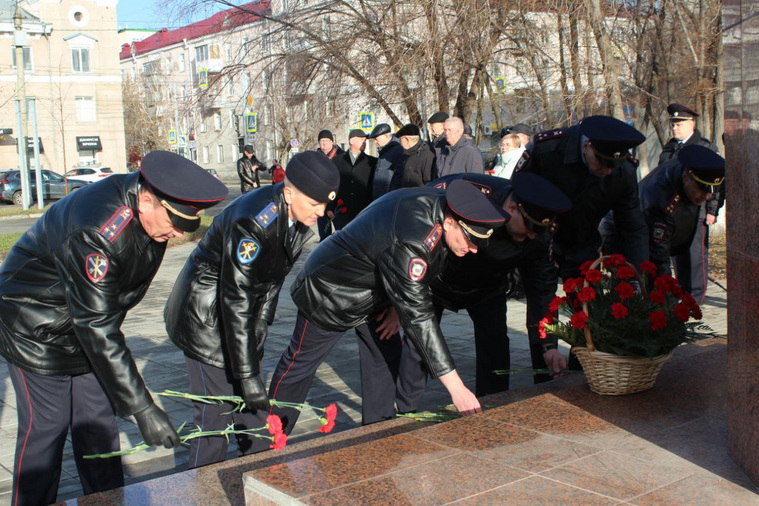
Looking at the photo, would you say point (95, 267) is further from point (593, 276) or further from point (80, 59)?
point (80, 59)

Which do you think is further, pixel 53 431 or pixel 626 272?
pixel 626 272

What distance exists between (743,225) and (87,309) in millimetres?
2486

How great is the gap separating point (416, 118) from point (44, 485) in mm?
12067

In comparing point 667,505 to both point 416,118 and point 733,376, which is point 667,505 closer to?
point 733,376

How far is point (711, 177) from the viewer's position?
5.58m

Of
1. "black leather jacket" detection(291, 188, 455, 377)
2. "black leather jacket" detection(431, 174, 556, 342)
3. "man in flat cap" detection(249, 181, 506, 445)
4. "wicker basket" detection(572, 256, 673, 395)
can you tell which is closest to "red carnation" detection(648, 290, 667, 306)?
"wicker basket" detection(572, 256, 673, 395)

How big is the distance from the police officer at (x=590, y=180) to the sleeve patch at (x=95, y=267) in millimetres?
2592

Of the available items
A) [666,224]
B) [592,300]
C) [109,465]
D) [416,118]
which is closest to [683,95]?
[416,118]

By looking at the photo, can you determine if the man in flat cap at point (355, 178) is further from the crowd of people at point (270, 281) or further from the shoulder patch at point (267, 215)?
the shoulder patch at point (267, 215)

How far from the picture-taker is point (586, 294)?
3869mm

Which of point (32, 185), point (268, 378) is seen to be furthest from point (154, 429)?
point (32, 185)

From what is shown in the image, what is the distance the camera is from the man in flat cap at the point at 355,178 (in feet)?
36.9

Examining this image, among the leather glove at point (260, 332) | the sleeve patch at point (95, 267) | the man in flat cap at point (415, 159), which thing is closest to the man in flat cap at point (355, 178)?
the man in flat cap at point (415, 159)

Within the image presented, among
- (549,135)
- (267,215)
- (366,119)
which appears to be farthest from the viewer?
(366,119)
